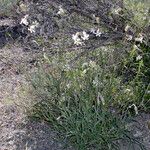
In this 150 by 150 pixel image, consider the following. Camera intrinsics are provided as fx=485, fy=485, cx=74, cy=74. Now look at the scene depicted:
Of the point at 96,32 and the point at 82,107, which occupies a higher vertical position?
the point at 96,32

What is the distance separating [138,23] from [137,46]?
17cm

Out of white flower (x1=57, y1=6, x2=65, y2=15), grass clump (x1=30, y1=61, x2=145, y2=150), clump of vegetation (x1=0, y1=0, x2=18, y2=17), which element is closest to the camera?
grass clump (x1=30, y1=61, x2=145, y2=150)

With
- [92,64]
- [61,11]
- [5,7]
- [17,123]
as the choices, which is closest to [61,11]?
[61,11]

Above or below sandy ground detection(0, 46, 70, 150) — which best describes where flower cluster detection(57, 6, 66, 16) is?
above

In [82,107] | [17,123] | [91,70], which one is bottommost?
[17,123]

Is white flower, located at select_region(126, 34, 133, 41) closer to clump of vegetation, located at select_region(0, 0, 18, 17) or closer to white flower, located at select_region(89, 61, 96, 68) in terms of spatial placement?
white flower, located at select_region(89, 61, 96, 68)

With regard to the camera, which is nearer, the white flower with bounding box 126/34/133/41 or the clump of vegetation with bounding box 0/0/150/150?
the clump of vegetation with bounding box 0/0/150/150

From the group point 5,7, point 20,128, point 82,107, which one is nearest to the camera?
point 82,107

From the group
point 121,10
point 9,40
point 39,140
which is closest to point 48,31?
point 121,10

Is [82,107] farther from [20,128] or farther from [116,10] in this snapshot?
[116,10]

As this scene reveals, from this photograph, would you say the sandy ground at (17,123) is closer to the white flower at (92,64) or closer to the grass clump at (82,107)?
the grass clump at (82,107)

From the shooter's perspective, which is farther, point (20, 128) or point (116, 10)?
point (20, 128)

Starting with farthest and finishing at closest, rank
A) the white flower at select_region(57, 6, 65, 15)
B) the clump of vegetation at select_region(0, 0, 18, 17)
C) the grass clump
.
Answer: the clump of vegetation at select_region(0, 0, 18, 17), the white flower at select_region(57, 6, 65, 15), the grass clump

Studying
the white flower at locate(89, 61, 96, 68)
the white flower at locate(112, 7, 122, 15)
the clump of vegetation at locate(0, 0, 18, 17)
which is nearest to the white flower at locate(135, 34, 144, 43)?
the white flower at locate(112, 7, 122, 15)
